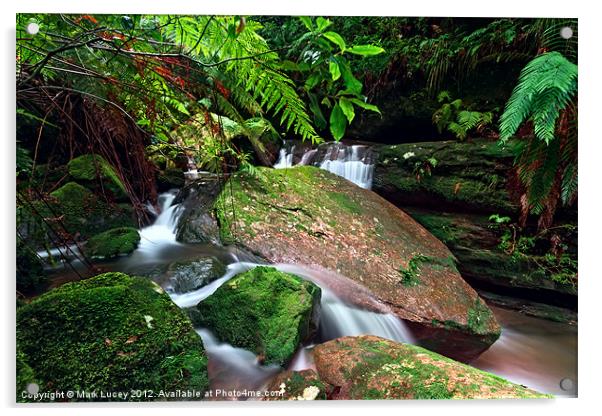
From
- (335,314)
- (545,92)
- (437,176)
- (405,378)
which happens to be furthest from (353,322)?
(545,92)

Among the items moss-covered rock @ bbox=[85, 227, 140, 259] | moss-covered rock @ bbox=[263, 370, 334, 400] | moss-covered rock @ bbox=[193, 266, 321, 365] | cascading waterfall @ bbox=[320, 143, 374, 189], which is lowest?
moss-covered rock @ bbox=[263, 370, 334, 400]

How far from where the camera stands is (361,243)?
2248 mm

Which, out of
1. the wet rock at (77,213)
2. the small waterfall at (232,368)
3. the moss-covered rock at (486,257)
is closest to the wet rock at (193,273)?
the small waterfall at (232,368)

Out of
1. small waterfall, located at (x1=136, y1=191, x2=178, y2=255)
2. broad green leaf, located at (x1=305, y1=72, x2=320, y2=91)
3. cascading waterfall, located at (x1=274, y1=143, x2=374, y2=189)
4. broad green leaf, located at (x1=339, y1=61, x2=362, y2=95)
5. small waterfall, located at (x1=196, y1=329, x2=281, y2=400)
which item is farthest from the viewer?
cascading waterfall, located at (x1=274, y1=143, x2=374, y2=189)

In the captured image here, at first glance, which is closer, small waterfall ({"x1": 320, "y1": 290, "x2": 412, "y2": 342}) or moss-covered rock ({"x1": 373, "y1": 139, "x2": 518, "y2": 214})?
small waterfall ({"x1": 320, "y1": 290, "x2": 412, "y2": 342})

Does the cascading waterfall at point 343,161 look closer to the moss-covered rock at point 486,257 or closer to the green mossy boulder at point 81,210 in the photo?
the moss-covered rock at point 486,257

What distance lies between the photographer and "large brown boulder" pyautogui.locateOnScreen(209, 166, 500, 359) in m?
1.96

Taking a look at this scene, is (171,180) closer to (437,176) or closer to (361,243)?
(361,243)

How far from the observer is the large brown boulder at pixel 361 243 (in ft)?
6.43

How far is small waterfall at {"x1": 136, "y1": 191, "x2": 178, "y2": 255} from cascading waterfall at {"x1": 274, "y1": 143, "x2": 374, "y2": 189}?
824mm

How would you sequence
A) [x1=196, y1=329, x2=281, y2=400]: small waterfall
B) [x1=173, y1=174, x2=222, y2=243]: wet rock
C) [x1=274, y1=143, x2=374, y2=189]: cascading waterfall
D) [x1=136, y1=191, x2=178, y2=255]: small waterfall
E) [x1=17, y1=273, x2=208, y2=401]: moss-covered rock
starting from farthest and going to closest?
[x1=274, y1=143, x2=374, y2=189]: cascading waterfall → [x1=173, y1=174, x2=222, y2=243]: wet rock → [x1=136, y1=191, x2=178, y2=255]: small waterfall → [x1=196, y1=329, x2=281, y2=400]: small waterfall → [x1=17, y1=273, x2=208, y2=401]: moss-covered rock

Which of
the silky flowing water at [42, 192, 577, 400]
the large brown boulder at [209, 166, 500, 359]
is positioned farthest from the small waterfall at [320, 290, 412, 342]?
the large brown boulder at [209, 166, 500, 359]

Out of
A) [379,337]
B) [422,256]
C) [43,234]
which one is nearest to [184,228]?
[43,234]

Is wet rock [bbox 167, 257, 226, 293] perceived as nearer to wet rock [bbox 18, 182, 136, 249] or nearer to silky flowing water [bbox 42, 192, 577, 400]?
silky flowing water [bbox 42, 192, 577, 400]
